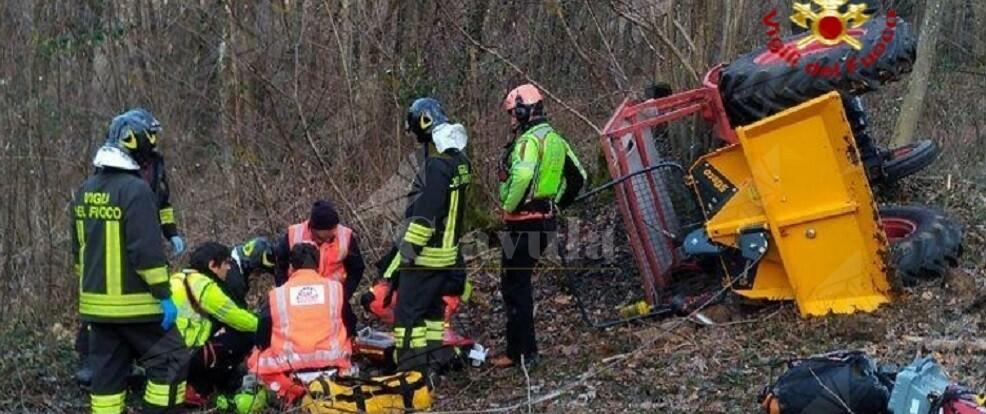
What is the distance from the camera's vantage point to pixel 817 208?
23.0 ft

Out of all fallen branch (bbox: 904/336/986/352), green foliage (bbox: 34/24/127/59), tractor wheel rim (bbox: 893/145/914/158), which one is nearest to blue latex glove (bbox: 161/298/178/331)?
fallen branch (bbox: 904/336/986/352)

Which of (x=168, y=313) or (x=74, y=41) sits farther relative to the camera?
(x=74, y=41)

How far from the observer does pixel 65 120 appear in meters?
11.3

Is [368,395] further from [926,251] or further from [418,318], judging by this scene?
[926,251]

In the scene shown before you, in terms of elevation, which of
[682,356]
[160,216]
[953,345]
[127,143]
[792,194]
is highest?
[127,143]

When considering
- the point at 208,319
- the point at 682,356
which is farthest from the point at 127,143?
the point at 682,356

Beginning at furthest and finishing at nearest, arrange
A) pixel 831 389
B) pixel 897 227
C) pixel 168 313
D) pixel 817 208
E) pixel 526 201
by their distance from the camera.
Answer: pixel 897 227, pixel 526 201, pixel 817 208, pixel 168 313, pixel 831 389

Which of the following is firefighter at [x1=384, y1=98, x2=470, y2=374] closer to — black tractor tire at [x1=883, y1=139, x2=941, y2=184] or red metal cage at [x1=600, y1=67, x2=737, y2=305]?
red metal cage at [x1=600, y1=67, x2=737, y2=305]

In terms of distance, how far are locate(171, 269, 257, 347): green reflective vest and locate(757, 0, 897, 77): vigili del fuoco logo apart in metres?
3.55

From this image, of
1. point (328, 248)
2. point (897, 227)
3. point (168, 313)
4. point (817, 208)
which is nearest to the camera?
point (168, 313)

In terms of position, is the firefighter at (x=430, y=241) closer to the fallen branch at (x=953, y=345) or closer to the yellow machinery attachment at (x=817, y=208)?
the yellow machinery attachment at (x=817, y=208)

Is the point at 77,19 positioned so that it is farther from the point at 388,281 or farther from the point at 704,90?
the point at 704,90

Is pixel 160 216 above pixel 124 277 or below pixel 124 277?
above

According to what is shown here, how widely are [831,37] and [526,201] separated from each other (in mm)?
2161
